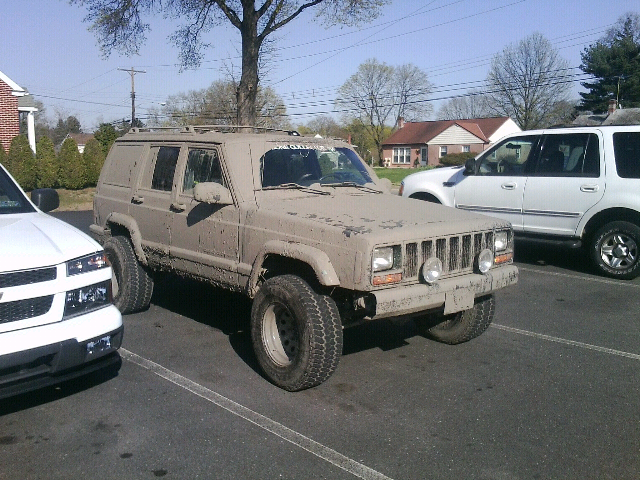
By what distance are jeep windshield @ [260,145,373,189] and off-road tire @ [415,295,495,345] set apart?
1.48m

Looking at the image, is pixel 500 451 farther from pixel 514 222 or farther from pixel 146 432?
pixel 514 222

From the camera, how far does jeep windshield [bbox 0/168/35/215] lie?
5.03m

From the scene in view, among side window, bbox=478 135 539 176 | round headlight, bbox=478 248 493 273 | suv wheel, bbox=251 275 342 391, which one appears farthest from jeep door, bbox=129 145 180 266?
side window, bbox=478 135 539 176

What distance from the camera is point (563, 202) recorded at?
29.9 feet

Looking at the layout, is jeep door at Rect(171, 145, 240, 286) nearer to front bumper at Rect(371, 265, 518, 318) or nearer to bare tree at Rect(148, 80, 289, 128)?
front bumper at Rect(371, 265, 518, 318)

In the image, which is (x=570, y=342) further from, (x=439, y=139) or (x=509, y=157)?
(x=439, y=139)

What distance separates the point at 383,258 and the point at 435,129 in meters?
70.1

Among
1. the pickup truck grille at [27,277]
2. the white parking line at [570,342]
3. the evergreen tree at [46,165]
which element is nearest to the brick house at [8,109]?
the evergreen tree at [46,165]

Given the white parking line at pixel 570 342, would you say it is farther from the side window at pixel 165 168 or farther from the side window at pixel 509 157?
the side window at pixel 509 157

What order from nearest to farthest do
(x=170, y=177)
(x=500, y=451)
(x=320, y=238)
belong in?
(x=500, y=451) → (x=320, y=238) → (x=170, y=177)

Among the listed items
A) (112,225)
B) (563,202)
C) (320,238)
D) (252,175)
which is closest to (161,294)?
(112,225)

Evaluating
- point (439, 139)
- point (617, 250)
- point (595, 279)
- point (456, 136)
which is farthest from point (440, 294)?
point (439, 139)

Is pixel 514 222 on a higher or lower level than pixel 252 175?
lower

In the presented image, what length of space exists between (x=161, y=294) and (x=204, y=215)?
2.55m
